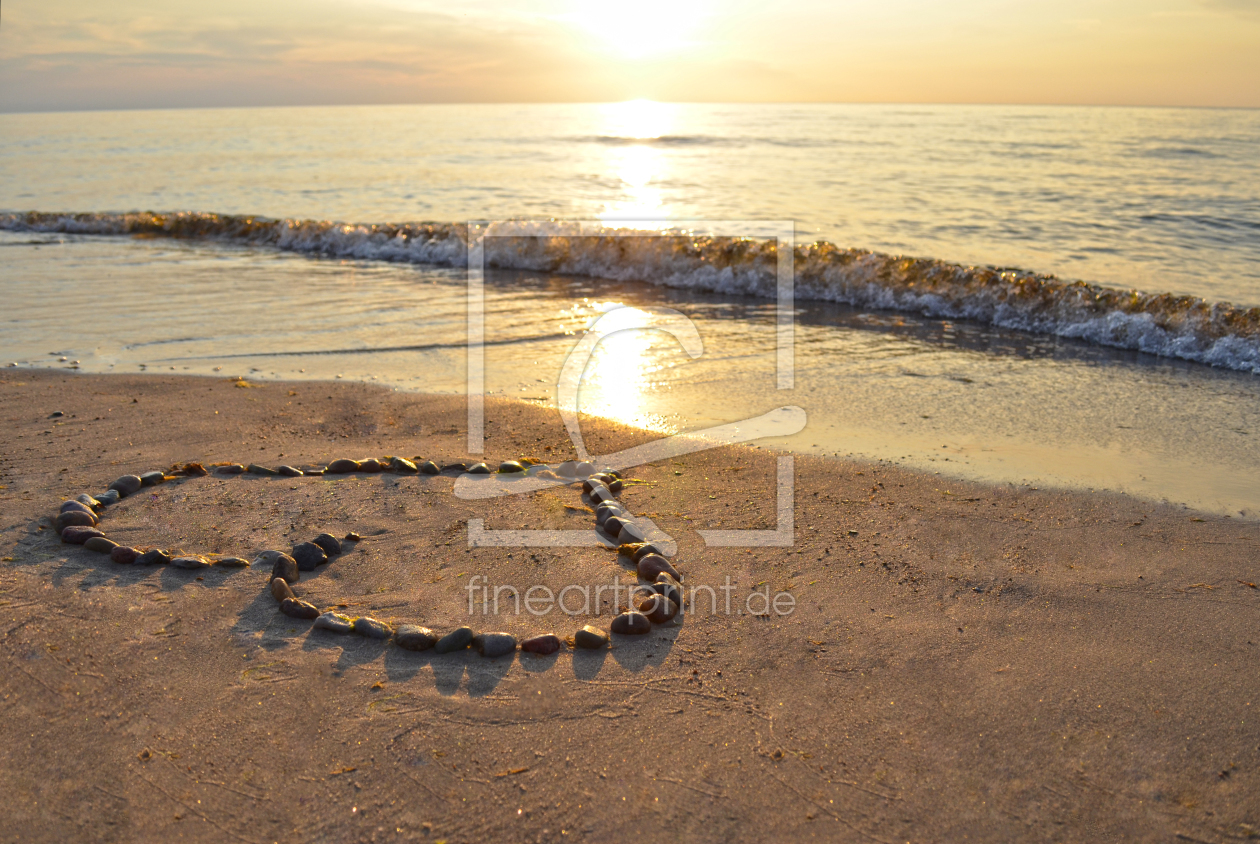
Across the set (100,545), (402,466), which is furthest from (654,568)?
(100,545)

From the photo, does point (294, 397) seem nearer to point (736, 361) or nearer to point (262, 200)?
point (736, 361)

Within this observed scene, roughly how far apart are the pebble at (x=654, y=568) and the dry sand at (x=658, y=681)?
169 millimetres

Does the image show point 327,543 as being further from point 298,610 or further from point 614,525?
point 614,525

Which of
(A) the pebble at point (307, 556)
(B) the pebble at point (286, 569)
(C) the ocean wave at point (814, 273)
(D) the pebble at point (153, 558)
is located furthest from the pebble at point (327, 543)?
(C) the ocean wave at point (814, 273)

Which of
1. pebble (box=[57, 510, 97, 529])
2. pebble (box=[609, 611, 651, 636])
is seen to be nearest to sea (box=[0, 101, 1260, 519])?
pebble (box=[609, 611, 651, 636])

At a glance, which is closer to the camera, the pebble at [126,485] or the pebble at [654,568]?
the pebble at [654,568]

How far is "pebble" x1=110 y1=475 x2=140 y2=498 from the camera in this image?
4008 mm

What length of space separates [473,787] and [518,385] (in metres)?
4.38

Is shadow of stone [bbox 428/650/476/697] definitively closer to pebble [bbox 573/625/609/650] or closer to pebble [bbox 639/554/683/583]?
pebble [bbox 573/625/609/650]

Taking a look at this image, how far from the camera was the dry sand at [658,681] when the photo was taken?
213 cm

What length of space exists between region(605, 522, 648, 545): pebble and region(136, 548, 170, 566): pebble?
1931 millimetres

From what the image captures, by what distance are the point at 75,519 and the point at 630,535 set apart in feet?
8.18

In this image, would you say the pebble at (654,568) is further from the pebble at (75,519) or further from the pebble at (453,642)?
the pebble at (75,519)

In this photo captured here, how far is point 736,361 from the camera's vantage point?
7223 mm
